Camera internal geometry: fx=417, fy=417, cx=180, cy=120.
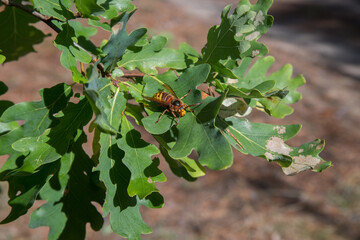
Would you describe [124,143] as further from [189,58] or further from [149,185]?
[189,58]

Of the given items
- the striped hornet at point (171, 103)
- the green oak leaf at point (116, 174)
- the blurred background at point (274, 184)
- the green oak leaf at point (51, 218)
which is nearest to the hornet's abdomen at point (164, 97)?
the striped hornet at point (171, 103)

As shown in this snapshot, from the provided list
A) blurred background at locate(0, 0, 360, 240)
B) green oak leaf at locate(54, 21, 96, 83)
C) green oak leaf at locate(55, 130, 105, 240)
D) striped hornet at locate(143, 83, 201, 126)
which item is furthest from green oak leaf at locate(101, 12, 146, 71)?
blurred background at locate(0, 0, 360, 240)

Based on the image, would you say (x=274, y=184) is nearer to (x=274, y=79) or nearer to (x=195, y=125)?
(x=274, y=79)

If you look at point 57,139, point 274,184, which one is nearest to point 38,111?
point 57,139

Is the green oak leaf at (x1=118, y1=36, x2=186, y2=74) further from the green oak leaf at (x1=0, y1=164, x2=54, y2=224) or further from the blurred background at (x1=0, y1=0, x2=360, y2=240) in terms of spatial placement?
the blurred background at (x1=0, y1=0, x2=360, y2=240)

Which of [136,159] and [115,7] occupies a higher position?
[115,7]

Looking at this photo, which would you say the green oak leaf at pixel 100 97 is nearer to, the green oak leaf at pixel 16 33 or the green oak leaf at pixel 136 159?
the green oak leaf at pixel 136 159

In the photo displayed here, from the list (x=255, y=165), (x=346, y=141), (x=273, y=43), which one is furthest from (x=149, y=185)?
(x=273, y=43)
